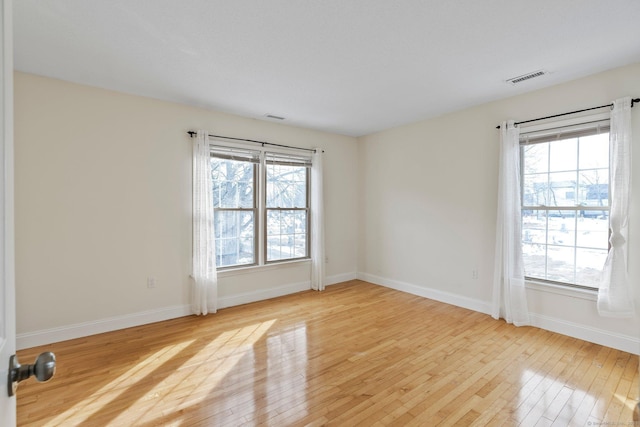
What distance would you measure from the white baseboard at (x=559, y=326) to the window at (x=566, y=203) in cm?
44

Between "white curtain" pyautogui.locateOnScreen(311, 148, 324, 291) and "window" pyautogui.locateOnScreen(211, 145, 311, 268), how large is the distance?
135 millimetres

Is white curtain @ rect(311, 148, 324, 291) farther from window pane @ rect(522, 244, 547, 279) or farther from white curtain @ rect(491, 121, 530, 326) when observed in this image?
window pane @ rect(522, 244, 547, 279)

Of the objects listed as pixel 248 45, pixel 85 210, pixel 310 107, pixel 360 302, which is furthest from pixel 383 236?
pixel 85 210

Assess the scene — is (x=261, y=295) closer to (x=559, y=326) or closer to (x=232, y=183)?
(x=232, y=183)

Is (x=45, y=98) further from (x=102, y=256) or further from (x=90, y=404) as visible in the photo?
(x=90, y=404)

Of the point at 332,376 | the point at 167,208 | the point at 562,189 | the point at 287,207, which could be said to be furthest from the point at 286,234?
the point at 562,189

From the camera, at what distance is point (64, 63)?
270cm

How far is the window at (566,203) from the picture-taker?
9.86 feet

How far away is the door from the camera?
702 mm

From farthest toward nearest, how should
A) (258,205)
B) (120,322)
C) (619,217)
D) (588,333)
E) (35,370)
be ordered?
(258,205) → (120,322) → (588,333) → (619,217) → (35,370)

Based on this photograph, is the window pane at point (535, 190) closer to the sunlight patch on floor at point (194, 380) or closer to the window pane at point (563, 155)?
the window pane at point (563, 155)

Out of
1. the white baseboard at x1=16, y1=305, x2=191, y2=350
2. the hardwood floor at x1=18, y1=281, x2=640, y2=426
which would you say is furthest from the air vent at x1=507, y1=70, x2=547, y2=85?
the white baseboard at x1=16, y1=305, x2=191, y2=350

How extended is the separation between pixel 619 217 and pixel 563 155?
0.82m

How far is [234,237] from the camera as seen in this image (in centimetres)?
422
